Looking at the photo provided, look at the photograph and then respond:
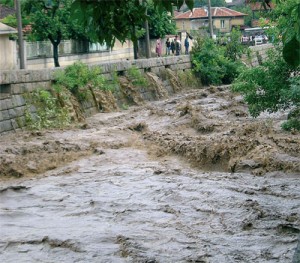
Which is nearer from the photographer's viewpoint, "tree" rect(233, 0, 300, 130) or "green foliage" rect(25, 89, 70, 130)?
"tree" rect(233, 0, 300, 130)

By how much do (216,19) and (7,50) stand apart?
4212 cm

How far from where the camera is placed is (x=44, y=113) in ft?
67.6

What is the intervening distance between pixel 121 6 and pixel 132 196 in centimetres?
678

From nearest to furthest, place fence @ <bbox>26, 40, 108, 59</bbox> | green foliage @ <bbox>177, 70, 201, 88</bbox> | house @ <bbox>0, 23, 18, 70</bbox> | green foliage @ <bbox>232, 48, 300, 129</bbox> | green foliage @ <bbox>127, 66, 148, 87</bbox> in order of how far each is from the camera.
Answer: green foliage @ <bbox>232, 48, 300, 129</bbox>
green foliage @ <bbox>127, 66, 148, 87</bbox>
house @ <bbox>0, 23, 18, 70</bbox>
green foliage @ <bbox>177, 70, 201, 88</bbox>
fence @ <bbox>26, 40, 108, 59</bbox>

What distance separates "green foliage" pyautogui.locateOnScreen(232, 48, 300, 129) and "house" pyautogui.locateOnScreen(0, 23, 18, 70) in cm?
1737

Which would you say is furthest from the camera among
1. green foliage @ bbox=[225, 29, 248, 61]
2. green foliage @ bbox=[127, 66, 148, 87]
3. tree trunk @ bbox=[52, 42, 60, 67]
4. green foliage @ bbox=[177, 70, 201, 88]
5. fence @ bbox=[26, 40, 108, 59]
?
green foliage @ bbox=[225, 29, 248, 61]

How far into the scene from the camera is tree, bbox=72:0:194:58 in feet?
18.6

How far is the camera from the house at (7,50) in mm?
32500

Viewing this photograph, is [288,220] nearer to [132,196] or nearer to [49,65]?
[132,196]

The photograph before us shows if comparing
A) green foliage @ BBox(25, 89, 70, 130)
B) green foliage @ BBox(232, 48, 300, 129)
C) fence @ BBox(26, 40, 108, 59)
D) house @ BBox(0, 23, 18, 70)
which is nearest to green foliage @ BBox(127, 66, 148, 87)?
fence @ BBox(26, 40, 108, 59)

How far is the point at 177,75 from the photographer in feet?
110

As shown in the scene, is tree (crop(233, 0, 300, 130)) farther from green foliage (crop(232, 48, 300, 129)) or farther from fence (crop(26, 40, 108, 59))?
fence (crop(26, 40, 108, 59))

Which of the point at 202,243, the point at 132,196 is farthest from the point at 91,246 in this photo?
the point at 132,196

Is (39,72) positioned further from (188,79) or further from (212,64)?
(212,64)
